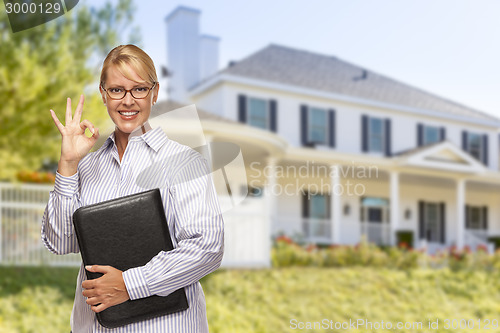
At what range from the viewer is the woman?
158cm

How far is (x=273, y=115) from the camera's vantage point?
16.2 meters

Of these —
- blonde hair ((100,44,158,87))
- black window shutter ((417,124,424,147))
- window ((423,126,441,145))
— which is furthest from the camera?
window ((423,126,441,145))

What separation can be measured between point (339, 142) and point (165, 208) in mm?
16302

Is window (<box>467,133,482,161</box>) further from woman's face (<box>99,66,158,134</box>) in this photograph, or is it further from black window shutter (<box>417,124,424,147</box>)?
woman's face (<box>99,66,158,134</box>)

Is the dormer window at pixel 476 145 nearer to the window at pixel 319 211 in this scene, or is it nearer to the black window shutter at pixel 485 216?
the black window shutter at pixel 485 216

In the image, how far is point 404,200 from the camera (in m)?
19.6

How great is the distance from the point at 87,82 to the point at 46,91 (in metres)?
0.74

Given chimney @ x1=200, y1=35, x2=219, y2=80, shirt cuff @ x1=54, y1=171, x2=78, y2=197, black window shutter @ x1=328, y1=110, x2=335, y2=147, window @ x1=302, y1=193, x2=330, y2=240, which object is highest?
shirt cuff @ x1=54, y1=171, x2=78, y2=197

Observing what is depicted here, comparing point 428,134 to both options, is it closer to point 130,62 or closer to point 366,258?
point 366,258

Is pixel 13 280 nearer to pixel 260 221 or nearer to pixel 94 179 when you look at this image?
pixel 260 221

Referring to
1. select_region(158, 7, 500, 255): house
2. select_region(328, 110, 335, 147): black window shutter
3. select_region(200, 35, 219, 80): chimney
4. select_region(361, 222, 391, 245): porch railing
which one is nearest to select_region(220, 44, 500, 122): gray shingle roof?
select_region(158, 7, 500, 255): house

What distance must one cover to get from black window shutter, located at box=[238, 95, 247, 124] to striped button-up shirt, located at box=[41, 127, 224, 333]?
13.9 metres

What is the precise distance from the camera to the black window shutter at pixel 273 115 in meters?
16.2

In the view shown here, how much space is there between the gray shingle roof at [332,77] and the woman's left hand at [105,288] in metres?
14.5
